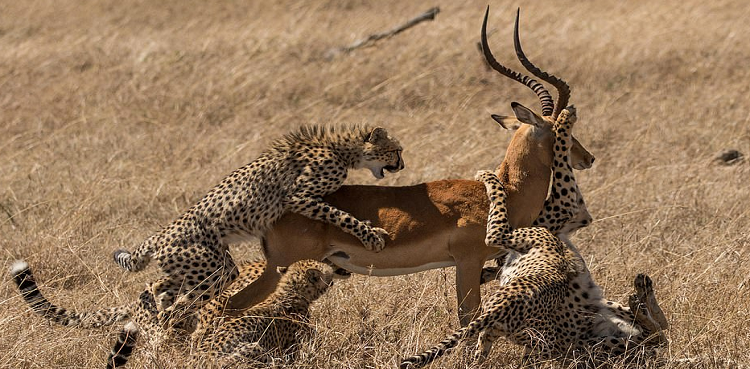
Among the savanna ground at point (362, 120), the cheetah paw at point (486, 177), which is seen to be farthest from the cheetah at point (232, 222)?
the cheetah paw at point (486, 177)

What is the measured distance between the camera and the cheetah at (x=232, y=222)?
5.88 m

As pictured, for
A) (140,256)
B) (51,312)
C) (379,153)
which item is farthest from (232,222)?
(51,312)

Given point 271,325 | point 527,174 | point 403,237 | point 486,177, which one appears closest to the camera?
point 271,325

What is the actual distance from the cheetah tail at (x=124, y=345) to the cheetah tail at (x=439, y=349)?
4.13ft

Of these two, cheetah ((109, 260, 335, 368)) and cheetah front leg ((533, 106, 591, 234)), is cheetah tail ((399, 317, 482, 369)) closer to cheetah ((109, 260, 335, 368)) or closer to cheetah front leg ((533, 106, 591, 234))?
cheetah ((109, 260, 335, 368))

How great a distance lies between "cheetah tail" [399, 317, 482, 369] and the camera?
Answer: 5.23 meters

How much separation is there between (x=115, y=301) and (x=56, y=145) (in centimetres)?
439

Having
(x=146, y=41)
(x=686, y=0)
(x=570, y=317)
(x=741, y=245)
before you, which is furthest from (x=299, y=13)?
(x=570, y=317)

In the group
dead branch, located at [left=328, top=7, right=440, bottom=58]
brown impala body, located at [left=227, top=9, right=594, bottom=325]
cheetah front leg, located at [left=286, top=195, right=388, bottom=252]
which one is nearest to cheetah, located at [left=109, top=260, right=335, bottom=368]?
brown impala body, located at [left=227, top=9, right=594, bottom=325]

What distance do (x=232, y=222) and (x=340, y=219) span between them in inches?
23.0

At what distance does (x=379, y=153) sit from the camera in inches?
259

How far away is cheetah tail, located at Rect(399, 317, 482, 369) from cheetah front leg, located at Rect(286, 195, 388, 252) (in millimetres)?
809

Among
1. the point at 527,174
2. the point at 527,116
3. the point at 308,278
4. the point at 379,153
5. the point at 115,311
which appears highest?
the point at 527,116

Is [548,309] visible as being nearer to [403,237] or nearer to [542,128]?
[403,237]
